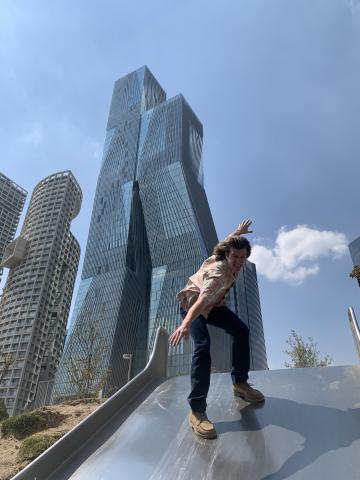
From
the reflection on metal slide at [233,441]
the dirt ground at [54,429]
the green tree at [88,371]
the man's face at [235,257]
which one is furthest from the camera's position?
the green tree at [88,371]

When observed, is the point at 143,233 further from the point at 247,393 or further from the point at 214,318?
the point at 247,393

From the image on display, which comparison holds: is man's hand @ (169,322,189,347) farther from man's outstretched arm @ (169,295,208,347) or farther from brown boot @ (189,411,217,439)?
brown boot @ (189,411,217,439)

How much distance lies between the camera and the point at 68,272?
119 m

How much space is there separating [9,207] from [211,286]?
13769 centimetres

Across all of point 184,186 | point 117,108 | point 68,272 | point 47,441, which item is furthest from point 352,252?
point 47,441

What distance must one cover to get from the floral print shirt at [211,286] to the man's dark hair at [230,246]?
0.22 feet

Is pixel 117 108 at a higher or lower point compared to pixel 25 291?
higher

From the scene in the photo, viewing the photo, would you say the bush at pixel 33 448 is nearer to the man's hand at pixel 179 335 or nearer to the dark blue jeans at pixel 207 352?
the dark blue jeans at pixel 207 352

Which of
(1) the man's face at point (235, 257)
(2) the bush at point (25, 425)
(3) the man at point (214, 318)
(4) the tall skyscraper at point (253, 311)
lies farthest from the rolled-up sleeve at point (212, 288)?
(4) the tall skyscraper at point (253, 311)

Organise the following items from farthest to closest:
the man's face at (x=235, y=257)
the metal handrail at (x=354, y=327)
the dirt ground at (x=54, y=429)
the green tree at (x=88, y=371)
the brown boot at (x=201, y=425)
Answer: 1. the green tree at (x=88, y=371)
2. the dirt ground at (x=54, y=429)
3. the metal handrail at (x=354, y=327)
4. the man's face at (x=235, y=257)
5. the brown boot at (x=201, y=425)

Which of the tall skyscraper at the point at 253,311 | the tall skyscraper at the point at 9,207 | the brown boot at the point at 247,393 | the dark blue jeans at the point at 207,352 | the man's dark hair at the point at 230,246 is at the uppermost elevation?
the tall skyscraper at the point at 9,207

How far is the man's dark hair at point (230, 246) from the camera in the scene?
3.10 meters

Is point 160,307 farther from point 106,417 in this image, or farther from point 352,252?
point 106,417

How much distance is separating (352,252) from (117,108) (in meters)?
78.3
